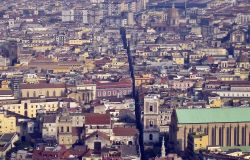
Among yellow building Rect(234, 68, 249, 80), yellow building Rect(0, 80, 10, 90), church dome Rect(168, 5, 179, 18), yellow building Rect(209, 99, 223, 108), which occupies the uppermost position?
church dome Rect(168, 5, 179, 18)

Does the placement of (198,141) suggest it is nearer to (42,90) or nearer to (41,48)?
(42,90)

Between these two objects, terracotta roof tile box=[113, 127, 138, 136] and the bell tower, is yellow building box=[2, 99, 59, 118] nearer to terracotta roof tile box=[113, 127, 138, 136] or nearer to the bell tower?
terracotta roof tile box=[113, 127, 138, 136]

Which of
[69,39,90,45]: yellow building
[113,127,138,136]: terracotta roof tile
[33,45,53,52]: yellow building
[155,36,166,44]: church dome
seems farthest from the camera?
[69,39,90,45]: yellow building

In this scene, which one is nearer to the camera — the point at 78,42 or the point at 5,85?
the point at 5,85

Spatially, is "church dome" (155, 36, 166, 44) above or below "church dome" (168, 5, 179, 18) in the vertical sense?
below

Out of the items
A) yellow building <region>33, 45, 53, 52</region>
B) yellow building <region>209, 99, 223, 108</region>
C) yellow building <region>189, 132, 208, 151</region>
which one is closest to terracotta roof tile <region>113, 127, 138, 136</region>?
yellow building <region>189, 132, 208, 151</region>

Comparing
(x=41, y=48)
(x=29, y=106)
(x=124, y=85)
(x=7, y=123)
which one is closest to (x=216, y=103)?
(x=124, y=85)

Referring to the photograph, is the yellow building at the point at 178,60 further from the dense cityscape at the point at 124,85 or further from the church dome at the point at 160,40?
the church dome at the point at 160,40

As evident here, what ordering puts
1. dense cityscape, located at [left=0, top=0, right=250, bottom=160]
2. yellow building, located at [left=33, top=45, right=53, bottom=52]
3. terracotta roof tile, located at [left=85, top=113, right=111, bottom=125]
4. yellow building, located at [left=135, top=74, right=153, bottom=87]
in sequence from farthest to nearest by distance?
1. yellow building, located at [left=33, top=45, right=53, bottom=52]
2. yellow building, located at [left=135, top=74, right=153, bottom=87]
3. terracotta roof tile, located at [left=85, top=113, right=111, bottom=125]
4. dense cityscape, located at [left=0, top=0, right=250, bottom=160]
